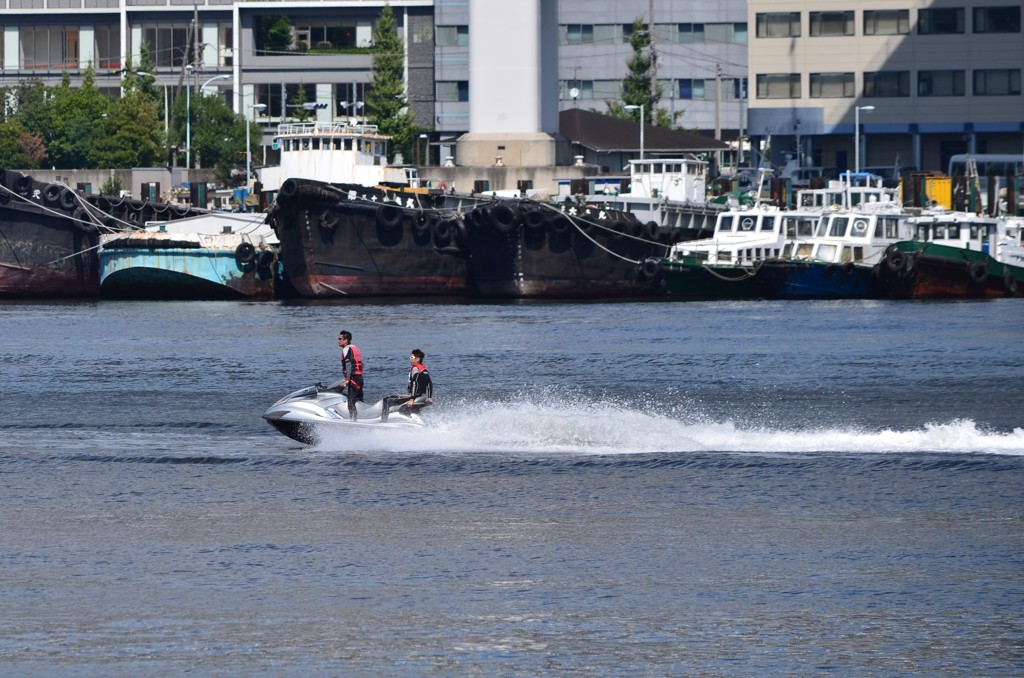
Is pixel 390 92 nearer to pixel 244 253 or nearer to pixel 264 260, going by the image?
pixel 264 260

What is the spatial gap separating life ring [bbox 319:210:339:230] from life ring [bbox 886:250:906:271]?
2282 cm

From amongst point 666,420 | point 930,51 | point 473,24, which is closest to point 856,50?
point 930,51

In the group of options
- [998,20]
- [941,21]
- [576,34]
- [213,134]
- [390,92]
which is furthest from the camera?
[576,34]

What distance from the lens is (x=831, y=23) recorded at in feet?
383

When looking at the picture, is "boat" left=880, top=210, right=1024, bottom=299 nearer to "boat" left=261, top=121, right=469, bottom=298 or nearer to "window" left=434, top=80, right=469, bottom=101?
"boat" left=261, top=121, right=469, bottom=298

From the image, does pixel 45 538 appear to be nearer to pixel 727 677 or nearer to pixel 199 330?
pixel 727 677

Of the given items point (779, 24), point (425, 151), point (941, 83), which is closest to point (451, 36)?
point (425, 151)

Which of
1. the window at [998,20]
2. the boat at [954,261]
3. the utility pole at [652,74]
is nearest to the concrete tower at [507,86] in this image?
the utility pole at [652,74]

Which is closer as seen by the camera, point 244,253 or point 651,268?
point 244,253

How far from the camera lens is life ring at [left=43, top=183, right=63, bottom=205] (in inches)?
2916

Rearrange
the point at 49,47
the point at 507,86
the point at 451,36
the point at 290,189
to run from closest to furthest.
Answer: the point at 290,189
the point at 507,86
the point at 451,36
the point at 49,47

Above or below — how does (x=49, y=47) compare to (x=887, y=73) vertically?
above

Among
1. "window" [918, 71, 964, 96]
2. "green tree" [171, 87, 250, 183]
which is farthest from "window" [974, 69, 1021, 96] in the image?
"green tree" [171, 87, 250, 183]

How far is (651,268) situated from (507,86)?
21613 mm
